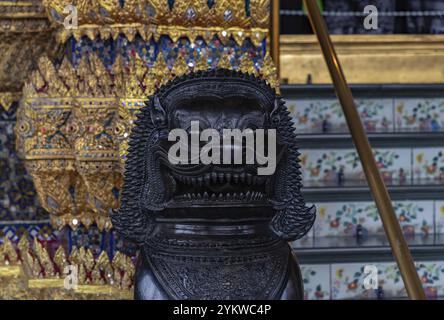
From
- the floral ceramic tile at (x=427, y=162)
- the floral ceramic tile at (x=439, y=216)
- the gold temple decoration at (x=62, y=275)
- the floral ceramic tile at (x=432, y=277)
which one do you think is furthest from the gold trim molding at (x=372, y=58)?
the gold temple decoration at (x=62, y=275)

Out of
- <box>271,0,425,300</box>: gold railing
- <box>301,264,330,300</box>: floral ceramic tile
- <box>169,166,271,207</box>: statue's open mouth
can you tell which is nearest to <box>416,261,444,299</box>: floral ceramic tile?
<box>301,264,330,300</box>: floral ceramic tile

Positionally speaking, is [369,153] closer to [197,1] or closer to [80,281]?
[197,1]

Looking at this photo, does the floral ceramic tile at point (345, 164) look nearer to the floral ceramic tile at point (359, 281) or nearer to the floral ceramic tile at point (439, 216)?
the floral ceramic tile at point (439, 216)

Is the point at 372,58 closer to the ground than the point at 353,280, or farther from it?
farther from it

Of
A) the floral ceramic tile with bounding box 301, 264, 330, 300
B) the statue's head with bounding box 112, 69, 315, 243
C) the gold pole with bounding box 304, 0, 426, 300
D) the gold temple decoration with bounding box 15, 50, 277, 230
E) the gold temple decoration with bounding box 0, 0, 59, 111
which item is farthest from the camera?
the floral ceramic tile with bounding box 301, 264, 330, 300

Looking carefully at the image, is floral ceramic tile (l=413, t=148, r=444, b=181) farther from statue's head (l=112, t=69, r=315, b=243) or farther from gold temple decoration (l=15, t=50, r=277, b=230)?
statue's head (l=112, t=69, r=315, b=243)

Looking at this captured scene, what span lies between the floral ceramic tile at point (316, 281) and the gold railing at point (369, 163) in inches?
35.4

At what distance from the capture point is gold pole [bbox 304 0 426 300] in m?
3.18

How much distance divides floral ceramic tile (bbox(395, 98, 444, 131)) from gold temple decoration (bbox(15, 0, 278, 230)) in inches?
47.4

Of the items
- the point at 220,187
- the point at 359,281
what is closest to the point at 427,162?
the point at 359,281

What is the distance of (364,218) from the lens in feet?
14.5

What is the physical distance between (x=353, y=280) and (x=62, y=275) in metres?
1.08

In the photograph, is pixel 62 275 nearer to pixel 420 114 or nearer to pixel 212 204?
pixel 212 204

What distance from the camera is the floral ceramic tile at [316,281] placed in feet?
14.0
